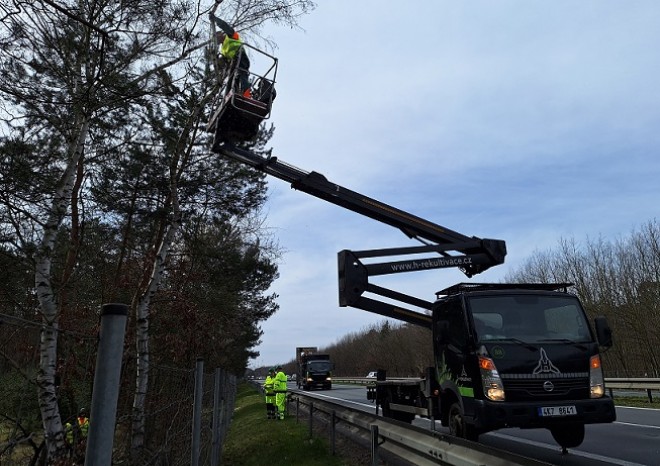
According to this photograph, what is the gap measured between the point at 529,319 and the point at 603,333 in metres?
1.07

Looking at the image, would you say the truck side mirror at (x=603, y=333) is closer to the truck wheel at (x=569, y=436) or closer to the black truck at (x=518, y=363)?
the black truck at (x=518, y=363)

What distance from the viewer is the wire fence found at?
3.42 meters

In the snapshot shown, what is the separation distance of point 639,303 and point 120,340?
3456 centimetres

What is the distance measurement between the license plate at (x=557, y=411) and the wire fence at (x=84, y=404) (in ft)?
14.6

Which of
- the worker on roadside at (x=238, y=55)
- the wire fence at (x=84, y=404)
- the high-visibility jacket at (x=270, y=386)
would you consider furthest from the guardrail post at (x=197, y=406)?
the high-visibility jacket at (x=270, y=386)

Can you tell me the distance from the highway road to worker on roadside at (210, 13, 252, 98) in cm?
791

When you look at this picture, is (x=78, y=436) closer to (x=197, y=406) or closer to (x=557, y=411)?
(x=197, y=406)

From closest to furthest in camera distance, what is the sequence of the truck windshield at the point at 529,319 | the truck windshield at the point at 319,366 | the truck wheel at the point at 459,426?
the truck wheel at the point at 459,426, the truck windshield at the point at 529,319, the truck windshield at the point at 319,366

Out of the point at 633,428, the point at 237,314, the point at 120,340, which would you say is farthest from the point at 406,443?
the point at 237,314

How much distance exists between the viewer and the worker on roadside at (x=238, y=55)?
9.52m

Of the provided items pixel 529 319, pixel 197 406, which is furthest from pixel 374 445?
pixel 197 406

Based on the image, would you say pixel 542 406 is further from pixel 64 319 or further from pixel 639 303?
pixel 639 303

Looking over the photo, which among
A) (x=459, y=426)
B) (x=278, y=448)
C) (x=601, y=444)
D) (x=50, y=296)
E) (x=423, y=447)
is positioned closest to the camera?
(x=423, y=447)

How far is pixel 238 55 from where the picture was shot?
9.63 meters
